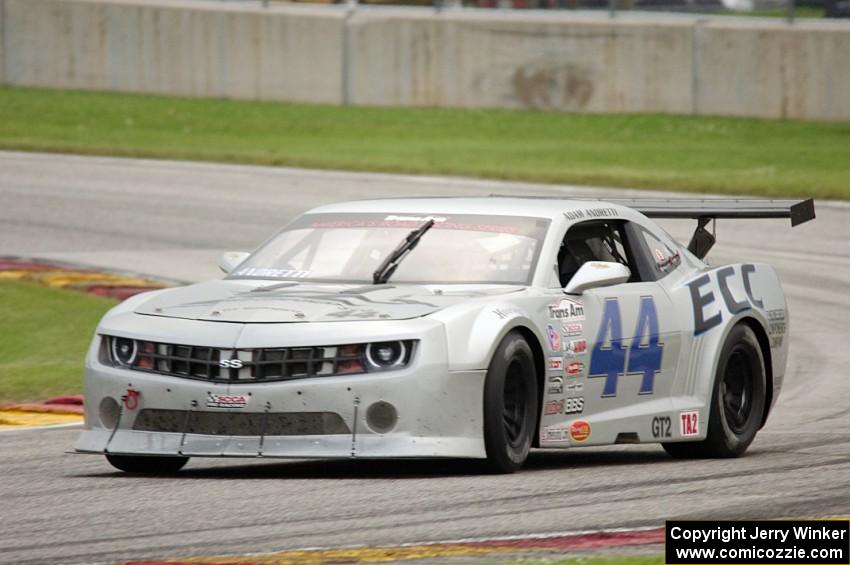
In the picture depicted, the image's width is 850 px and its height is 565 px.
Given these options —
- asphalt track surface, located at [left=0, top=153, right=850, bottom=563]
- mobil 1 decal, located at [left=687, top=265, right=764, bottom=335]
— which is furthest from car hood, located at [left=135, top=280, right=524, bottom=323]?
mobil 1 decal, located at [left=687, top=265, right=764, bottom=335]

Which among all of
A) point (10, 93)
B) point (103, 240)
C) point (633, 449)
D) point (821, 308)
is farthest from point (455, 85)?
point (633, 449)

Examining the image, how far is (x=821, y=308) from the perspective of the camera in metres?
17.2

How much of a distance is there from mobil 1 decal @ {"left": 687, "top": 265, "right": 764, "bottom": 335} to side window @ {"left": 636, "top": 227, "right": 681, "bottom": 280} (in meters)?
0.16

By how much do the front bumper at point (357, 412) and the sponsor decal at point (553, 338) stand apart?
639mm

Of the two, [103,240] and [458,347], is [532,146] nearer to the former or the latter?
[103,240]

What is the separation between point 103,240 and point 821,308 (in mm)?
8214

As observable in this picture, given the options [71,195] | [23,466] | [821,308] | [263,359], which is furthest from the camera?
[71,195]

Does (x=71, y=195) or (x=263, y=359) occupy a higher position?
(x=263, y=359)

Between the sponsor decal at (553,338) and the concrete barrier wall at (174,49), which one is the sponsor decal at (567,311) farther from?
the concrete barrier wall at (174,49)

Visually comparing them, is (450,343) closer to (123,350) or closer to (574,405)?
(574,405)

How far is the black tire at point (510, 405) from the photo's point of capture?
26.9 ft

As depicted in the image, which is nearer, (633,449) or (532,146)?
(633,449)

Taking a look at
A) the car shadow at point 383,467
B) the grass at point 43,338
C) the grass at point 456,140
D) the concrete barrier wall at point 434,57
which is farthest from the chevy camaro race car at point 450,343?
the concrete barrier wall at point 434,57

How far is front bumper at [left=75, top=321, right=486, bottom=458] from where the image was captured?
8.02 m
